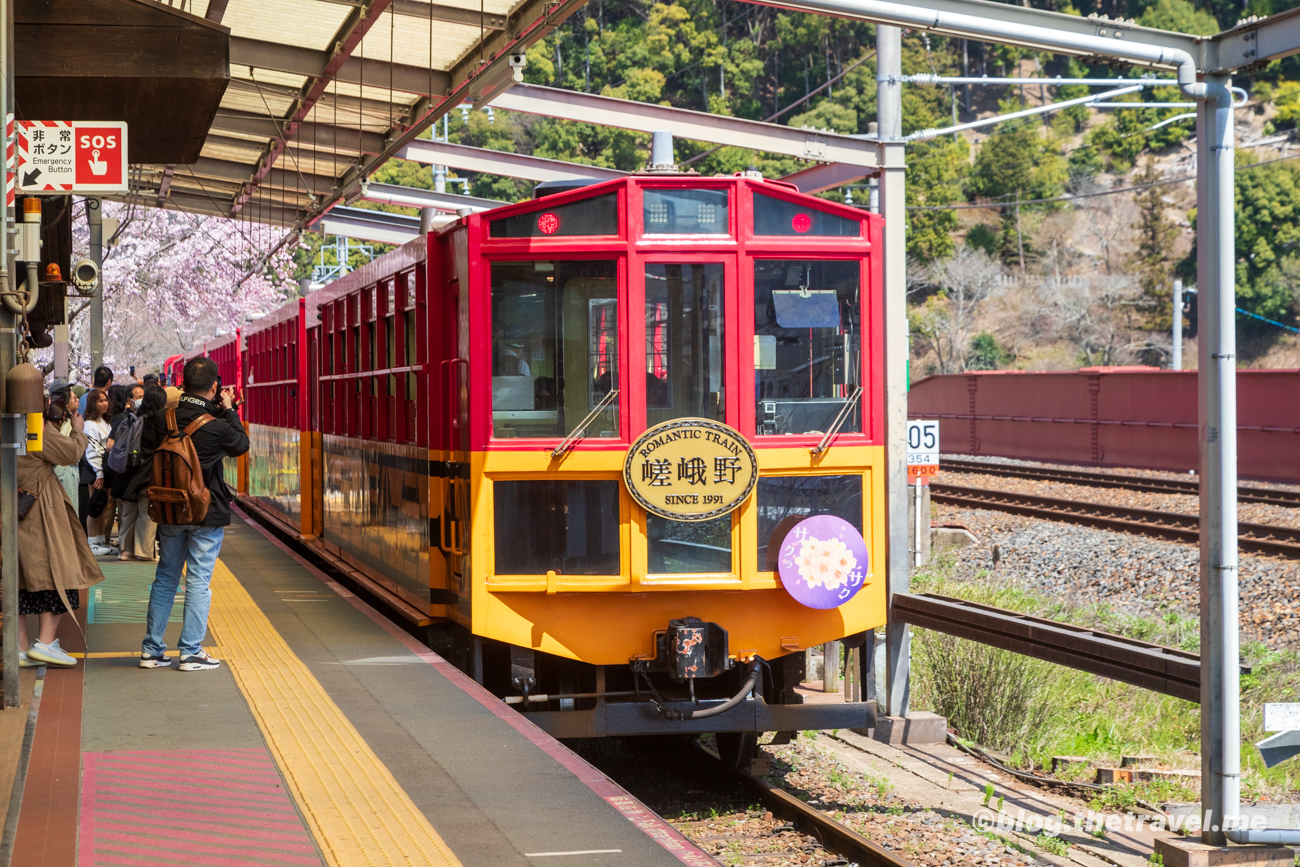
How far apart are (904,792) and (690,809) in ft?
3.99

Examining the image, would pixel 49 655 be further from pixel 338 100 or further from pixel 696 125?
pixel 696 125

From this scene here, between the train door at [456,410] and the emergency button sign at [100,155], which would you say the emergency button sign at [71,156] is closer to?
the emergency button sign at [100,155]

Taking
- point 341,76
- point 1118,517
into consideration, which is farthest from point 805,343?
point 1118,517

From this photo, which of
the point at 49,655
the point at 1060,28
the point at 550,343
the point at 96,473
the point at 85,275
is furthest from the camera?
the point at 96,473

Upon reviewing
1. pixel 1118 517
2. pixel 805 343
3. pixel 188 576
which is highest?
pixel 805 343

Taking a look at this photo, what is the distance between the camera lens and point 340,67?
1016 cm

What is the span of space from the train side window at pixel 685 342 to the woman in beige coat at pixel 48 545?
3061 mm

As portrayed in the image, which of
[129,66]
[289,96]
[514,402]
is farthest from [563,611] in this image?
[289,96]

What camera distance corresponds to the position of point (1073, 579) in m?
15.1

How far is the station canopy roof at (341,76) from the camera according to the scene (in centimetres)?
894

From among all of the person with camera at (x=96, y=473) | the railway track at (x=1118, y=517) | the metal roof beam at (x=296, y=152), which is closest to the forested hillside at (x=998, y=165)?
the railway track at (x=1118, y=517)

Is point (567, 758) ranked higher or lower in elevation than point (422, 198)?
lower

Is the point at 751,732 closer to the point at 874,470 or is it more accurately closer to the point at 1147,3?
the point at 874,470

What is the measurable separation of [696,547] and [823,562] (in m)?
0.67
